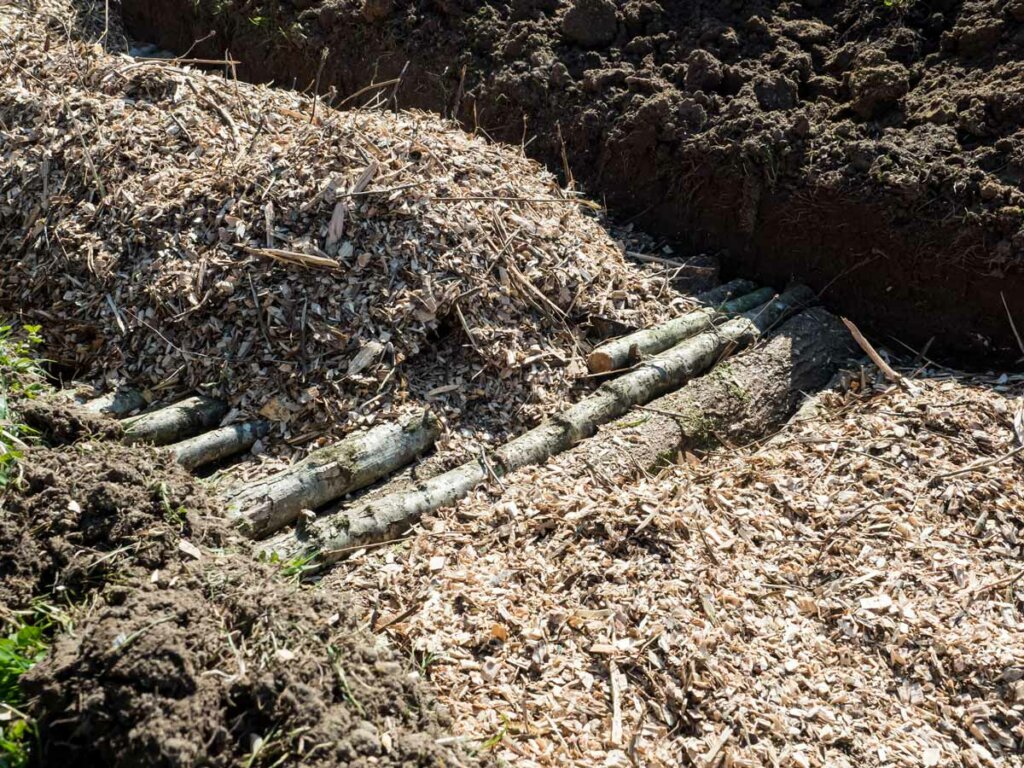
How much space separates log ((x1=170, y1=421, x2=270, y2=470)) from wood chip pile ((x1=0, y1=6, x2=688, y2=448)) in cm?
10

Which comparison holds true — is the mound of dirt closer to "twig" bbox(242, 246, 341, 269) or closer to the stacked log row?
the stacked log row

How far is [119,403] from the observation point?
4.36 metres

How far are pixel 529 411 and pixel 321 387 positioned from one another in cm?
100

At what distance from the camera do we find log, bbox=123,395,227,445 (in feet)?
13.6

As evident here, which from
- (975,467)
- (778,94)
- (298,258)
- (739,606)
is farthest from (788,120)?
(739,606)

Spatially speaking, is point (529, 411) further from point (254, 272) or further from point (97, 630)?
point (97, 630)

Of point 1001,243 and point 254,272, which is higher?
point 1001,243

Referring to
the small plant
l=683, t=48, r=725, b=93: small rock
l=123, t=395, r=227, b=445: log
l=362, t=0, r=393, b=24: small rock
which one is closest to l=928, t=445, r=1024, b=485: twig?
l=683, t=48, r=725, b=93: small rock

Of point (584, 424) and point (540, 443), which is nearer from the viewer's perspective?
point (540, 443)

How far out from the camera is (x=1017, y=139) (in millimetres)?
5289

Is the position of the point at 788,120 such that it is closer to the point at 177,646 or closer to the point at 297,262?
the point at 297,262

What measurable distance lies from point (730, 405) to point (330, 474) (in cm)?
214

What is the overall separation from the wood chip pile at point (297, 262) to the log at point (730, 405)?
39 centimetres

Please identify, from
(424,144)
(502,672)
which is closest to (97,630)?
(502,672)
